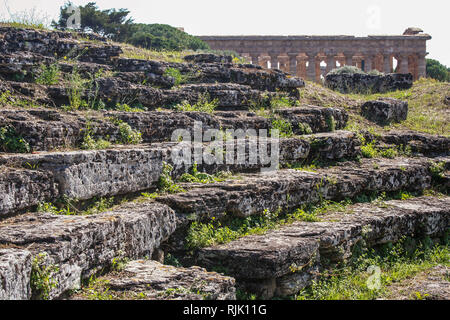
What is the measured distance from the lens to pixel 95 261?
17.7 feet

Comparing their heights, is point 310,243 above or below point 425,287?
above

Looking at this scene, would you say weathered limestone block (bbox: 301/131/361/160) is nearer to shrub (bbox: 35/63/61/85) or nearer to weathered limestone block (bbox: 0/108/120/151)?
weathered limestone block (bbox: 0/108/120/151)

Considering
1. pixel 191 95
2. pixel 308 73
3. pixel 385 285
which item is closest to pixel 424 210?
pixel 385 285

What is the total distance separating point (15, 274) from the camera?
4.22m

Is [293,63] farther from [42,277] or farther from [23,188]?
[42,277]

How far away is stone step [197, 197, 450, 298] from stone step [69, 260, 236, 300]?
79 centimetres

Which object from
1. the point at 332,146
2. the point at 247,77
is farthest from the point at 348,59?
the point at 332,146

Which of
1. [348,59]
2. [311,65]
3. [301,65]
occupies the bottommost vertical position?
[311,65]

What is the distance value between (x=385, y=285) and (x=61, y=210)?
177 inches

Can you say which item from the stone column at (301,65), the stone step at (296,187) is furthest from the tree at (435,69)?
the stone step at (296,187)

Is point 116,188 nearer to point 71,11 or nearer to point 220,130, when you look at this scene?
point 220,130

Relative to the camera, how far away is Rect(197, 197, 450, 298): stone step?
6.46 m

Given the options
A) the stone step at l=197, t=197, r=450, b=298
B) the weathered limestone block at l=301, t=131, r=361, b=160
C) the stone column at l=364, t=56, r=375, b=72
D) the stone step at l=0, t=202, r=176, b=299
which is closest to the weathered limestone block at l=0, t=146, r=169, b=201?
the stone step at l=0, t=202, r=176, b=299

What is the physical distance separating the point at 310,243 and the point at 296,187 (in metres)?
1.72
